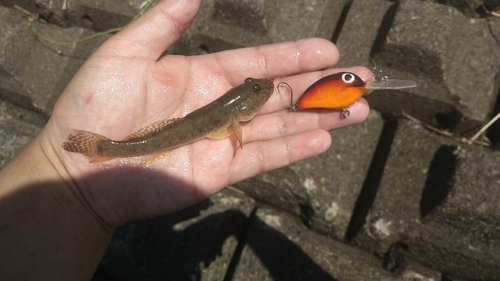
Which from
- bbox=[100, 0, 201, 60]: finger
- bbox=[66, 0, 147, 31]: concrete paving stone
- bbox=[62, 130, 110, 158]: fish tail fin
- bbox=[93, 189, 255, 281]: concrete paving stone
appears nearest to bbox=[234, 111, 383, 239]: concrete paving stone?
bbox=[93, 189, 255, 281]: concrete paving stone

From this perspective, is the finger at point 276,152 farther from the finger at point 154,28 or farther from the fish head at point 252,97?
the finger at point 154,28

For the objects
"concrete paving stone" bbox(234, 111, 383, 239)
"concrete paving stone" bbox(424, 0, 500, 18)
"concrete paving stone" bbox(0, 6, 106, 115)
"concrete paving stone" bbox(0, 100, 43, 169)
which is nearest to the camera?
"concrete paving stone" bbox(234, 111, 383, 239)

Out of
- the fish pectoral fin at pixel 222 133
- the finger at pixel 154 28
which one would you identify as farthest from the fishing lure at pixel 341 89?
the finger at pixel 154 28

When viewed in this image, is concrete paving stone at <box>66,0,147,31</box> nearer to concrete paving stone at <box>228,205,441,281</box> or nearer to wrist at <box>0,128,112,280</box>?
wrist at <box>0,128,112,280</box>

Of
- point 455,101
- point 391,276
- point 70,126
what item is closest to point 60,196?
point 70,126

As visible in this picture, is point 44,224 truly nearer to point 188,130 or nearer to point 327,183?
point 188,130

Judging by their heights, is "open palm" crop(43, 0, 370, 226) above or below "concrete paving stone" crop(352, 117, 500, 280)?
above

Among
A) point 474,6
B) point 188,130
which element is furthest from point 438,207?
point 188,130
